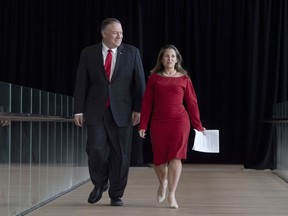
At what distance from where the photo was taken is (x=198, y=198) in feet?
22.2

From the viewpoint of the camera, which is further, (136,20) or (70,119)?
(136,20)

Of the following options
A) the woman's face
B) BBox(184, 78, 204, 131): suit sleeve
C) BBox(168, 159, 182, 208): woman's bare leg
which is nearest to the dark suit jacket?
the woman's face

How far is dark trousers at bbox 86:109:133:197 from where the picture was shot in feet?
19.5

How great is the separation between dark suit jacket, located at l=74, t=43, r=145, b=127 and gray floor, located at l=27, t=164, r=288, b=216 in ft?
2.45

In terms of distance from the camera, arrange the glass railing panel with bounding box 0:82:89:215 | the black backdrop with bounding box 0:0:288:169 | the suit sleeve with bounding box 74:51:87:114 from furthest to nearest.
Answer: the black backdrop with bounding box 0:0:288:169 → the suit sleeve with bounding box 74:51:87:114 → the glass railing panel with bounding box 0:82:89:215

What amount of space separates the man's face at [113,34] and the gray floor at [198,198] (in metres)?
1.38

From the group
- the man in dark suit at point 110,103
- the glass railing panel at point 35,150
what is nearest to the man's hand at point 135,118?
the man in dark suit at point 110,103

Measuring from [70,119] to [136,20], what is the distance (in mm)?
4582

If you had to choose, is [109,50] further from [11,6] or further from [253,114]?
[11,6]

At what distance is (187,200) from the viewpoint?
6586 mm

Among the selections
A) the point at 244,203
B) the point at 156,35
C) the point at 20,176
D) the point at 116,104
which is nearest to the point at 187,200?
the point at 244,203

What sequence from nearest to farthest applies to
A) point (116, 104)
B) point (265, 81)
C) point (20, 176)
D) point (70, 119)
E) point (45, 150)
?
point (20, 176) → point (116, 104) → point (45, 150) → point (70, 119) → point (265, 81)

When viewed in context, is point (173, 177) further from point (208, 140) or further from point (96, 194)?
point (96, 194)

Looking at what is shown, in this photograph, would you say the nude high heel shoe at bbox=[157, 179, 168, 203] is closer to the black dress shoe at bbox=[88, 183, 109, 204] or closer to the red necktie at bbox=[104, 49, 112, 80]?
the black dress shoe at bbox=[88, 183, 109, 204]
